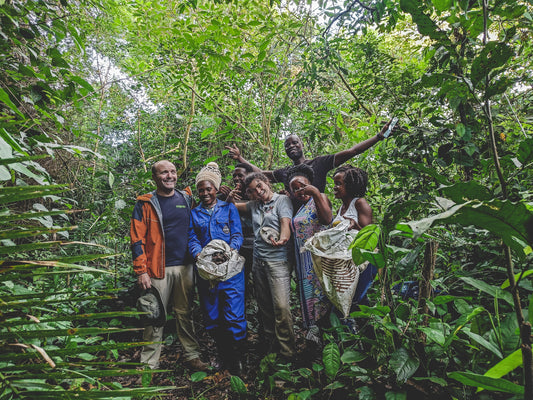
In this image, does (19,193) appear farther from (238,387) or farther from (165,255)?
(165,255)

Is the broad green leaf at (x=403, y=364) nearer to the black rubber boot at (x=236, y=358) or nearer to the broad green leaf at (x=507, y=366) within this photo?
the broad green leaf at (x=507, y=366)

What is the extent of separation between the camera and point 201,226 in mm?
2945

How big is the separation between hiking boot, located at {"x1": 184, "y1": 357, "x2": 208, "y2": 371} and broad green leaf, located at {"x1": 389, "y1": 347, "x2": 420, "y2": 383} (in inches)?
78.6

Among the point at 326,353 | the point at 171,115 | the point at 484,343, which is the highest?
the point at 171,115

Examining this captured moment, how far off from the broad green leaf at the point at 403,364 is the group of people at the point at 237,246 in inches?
39.9

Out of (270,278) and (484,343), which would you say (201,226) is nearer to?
(270,278)

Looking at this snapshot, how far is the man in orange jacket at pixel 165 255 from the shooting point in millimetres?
2707

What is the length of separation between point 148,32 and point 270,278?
4.37 meters

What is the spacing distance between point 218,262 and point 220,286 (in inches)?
9.4

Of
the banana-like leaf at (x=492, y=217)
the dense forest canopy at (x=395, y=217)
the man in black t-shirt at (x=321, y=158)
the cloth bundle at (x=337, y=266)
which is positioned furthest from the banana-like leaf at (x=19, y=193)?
the man in black t-shirt at (x=321, y=158)

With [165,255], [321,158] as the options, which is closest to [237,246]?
[165,255]

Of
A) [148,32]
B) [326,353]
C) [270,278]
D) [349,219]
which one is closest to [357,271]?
[349,219]

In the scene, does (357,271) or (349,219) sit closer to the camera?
(357,271)

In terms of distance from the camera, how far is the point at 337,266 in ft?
6.84
